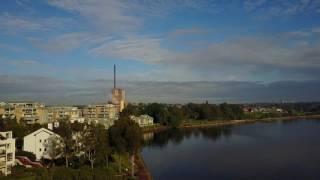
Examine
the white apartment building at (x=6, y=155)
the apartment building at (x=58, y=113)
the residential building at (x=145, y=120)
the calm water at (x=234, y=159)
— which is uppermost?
the apartment building at (x=58, y=113)

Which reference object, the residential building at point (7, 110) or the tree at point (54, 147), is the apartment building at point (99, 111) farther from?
the tree at point (54, 147)

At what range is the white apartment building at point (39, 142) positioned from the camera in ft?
102

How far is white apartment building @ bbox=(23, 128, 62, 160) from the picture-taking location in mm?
31089

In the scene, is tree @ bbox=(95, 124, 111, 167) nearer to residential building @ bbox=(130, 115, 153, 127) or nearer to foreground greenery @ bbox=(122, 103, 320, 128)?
residential building @ bbox=(130, 115, 153, 127)

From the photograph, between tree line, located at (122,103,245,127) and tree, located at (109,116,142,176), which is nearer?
tree, located at (109,116,142,176)

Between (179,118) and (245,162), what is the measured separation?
1730 inches

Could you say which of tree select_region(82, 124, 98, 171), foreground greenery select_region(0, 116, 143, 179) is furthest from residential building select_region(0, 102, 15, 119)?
tree select_region(82, 124, 98, 171)

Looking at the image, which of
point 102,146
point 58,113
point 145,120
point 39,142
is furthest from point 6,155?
point 145,120

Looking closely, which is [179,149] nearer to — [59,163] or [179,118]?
[59,163]

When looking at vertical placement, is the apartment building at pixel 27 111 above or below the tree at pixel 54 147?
above

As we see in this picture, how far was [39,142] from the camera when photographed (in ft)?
103

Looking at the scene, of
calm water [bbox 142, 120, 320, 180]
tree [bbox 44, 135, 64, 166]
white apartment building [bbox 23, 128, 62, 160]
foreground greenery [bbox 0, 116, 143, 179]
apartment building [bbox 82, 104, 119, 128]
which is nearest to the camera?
foreground greenery [bbox 0, 116, 143, 179]

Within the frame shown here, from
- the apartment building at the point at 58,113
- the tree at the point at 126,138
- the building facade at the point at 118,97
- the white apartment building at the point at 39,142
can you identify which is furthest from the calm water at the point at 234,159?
the building facade at the point at 118,97

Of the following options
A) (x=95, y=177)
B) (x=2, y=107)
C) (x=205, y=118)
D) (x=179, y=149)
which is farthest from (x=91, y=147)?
(x=205, y=118)
